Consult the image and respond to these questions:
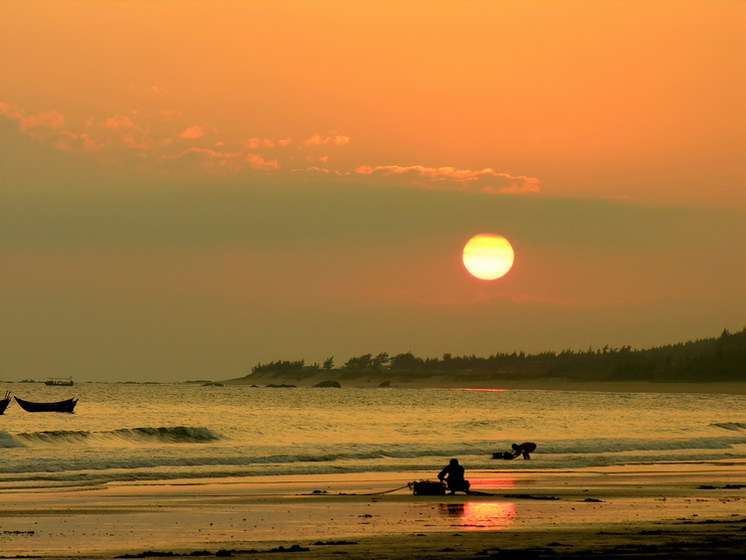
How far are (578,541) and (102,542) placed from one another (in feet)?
32.4

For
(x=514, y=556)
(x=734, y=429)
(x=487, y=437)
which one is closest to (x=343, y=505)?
(x=514, y=556)

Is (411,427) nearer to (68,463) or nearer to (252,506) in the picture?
(68,463)

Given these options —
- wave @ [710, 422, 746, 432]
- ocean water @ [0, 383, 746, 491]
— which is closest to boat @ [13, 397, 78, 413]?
ocean water @ [0, 383, 746, 491]

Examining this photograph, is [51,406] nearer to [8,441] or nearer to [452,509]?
[8,441]

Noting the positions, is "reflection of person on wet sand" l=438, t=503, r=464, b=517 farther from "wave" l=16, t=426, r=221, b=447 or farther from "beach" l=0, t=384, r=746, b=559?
"wave" l=16, t=426, r=221, b=447

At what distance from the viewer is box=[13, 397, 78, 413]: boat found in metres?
120

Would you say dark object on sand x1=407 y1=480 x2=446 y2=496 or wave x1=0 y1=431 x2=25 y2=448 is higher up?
wave x1=0 y1=431 x2=25 y2=448

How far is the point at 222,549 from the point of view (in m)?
22.1

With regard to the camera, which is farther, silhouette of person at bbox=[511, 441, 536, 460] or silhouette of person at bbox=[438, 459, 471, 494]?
silhouette of person at bbox=[511, 441, 536, 460]

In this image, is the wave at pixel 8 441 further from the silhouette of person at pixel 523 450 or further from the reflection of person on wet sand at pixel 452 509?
the reflection of person on wet sand at pixel 452 509

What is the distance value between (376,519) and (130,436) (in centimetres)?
5098

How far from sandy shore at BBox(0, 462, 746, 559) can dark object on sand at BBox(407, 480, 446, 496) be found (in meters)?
0.70

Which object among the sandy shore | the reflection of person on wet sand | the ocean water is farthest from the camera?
the ocean water

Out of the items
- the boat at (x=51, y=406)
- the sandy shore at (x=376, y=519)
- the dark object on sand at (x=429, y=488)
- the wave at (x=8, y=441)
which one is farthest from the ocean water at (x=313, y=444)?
the dark object on sand at (x=429, y=488)
